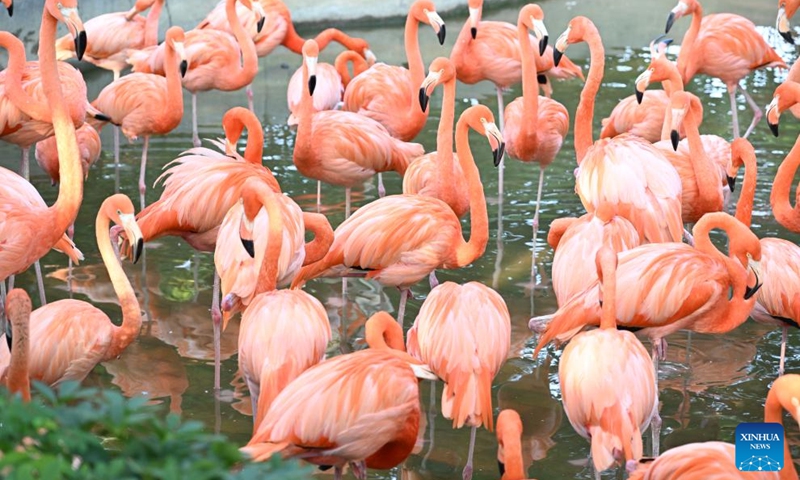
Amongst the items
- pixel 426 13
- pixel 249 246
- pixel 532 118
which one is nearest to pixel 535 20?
pixel 532 118

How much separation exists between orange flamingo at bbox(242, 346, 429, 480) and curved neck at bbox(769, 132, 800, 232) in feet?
8.75

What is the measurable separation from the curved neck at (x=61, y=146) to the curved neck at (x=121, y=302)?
0.60 ft

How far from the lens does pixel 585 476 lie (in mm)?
4059

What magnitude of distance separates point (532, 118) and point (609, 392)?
2971 mm

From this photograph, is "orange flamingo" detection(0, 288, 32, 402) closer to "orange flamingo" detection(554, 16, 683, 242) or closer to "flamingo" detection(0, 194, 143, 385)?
"flamingo" detection(0, 194, 143, 385)

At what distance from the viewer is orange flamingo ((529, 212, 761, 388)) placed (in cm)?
430

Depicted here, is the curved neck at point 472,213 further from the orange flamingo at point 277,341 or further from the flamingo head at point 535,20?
the flamingo head at point 535,20

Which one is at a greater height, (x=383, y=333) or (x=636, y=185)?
(x=636, y=185)

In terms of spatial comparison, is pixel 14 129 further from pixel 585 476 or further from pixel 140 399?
pixel 140 399

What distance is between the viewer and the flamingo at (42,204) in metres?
4.58

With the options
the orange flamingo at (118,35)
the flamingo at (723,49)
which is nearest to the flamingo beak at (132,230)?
the orange flamingo at (118,35)

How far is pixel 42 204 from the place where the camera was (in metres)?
4.88

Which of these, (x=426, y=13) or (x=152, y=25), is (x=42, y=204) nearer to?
(x=426, y=13)

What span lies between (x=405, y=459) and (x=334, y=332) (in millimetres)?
1386
